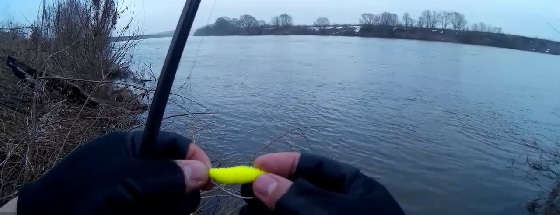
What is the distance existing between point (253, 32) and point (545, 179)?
70.8 meters

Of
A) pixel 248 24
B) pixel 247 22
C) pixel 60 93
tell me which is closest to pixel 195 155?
pixel 60 93

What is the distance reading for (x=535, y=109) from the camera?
18297mm

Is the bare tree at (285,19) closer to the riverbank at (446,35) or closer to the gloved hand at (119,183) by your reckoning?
the riverbank at (446,35)

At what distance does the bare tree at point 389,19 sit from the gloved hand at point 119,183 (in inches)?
2971

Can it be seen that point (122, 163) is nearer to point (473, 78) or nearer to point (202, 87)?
point (202, 87)

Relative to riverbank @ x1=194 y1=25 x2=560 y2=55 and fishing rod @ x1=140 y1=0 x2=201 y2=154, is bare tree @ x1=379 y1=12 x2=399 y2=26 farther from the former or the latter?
fishing rod @ x1=140 y1=0 x2=201 y2=154

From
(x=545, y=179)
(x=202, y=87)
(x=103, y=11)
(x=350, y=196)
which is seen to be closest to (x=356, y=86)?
(x=202, y=87)

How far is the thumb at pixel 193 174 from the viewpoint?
129 centimetres

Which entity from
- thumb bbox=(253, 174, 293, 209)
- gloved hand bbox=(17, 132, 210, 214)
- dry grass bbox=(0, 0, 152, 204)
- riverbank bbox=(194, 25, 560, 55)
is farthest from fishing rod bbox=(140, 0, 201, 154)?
riverbank bbox=(194, 25, 560, 55)

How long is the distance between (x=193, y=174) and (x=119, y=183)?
0.22 m

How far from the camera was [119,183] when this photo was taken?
126 cm

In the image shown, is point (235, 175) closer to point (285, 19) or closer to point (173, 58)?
point (173, 58)

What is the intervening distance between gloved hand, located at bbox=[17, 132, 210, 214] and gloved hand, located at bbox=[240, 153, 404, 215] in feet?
0.67

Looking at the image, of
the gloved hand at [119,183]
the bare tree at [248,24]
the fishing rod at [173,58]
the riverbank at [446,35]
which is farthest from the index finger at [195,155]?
the bare tree at [248,24]
